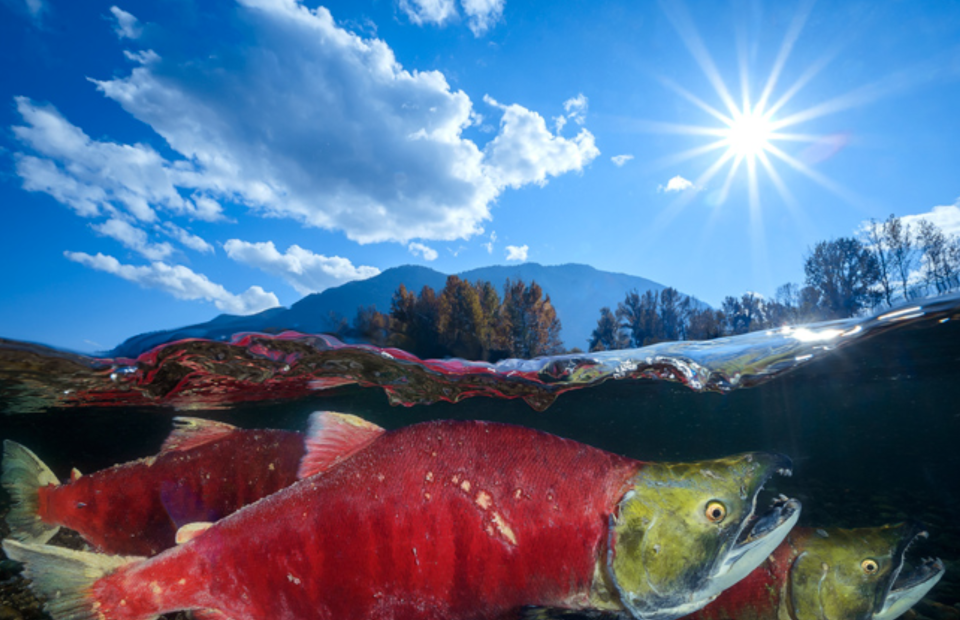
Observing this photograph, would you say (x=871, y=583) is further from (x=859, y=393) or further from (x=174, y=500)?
(x=859, y=393)

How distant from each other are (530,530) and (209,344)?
8.01 metres

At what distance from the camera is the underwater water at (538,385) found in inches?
328

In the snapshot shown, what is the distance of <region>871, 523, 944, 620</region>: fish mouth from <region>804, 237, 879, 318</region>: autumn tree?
336 inches

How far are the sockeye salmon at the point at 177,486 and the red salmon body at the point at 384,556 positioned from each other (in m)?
1.40

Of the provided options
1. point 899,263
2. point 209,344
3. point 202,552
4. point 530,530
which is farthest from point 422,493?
point 899,263

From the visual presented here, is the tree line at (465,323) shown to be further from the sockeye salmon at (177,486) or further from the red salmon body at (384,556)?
the red salmon body at (384,556)

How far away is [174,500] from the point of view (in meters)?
3.73

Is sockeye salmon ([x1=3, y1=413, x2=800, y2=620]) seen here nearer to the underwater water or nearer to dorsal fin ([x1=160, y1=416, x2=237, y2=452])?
the underwater water

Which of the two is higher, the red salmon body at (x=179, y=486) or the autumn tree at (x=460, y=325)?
the autumn tree at (x=460, y=325)

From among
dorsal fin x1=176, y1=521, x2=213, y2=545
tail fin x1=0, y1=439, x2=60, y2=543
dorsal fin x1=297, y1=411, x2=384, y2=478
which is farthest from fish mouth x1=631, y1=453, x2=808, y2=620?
tail fin x1=0, y1=439, x2=60, y2=543

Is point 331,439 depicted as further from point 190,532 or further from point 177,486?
point 177,486

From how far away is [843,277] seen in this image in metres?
10.6

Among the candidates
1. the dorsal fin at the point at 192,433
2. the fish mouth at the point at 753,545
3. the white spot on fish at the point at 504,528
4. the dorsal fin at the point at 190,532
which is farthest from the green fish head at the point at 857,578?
the dorsal fin at the point at 192,433

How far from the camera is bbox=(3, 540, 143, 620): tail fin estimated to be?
2.13 meters
